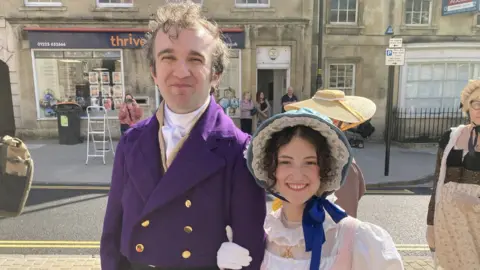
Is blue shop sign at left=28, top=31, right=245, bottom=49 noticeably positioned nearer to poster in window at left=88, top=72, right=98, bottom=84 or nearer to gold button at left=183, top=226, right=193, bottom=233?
poster in window at left=88, top=72, right=98, bottom=84

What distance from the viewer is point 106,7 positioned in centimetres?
1175

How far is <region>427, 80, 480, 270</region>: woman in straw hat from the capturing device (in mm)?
2869

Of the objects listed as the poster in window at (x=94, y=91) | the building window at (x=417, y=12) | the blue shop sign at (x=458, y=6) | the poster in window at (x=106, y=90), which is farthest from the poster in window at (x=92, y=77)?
the blue shop sign at (x=458, y=6)

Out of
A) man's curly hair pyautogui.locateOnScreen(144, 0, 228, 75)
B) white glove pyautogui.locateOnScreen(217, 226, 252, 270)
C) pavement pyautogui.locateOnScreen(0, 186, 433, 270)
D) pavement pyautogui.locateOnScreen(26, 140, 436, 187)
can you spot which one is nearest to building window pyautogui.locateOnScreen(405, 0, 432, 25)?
pavement pyautogui.locateOnScreen(26, 140, 436, 187)

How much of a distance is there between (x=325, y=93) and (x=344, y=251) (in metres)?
1.72

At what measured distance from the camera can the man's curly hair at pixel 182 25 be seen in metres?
1.56

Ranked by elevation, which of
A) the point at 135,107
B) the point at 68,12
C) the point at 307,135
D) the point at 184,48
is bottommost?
the point at 135,107

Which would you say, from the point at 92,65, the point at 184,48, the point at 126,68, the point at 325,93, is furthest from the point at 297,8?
the point at 184,48

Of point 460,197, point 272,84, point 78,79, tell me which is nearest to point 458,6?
point 272,84

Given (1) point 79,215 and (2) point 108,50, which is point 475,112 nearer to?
(1) point 79,215

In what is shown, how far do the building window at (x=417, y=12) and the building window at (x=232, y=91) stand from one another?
6259 millimetres

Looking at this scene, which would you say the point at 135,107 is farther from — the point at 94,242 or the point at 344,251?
the point at 344,251

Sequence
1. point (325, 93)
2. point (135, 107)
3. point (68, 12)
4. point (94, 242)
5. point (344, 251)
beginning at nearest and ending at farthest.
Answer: point (344, 251), point (325, 93), point (94, 242), point (135, 107), point (68, 12)

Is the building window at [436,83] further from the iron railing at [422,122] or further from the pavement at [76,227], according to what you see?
the pavement at [76,227]
